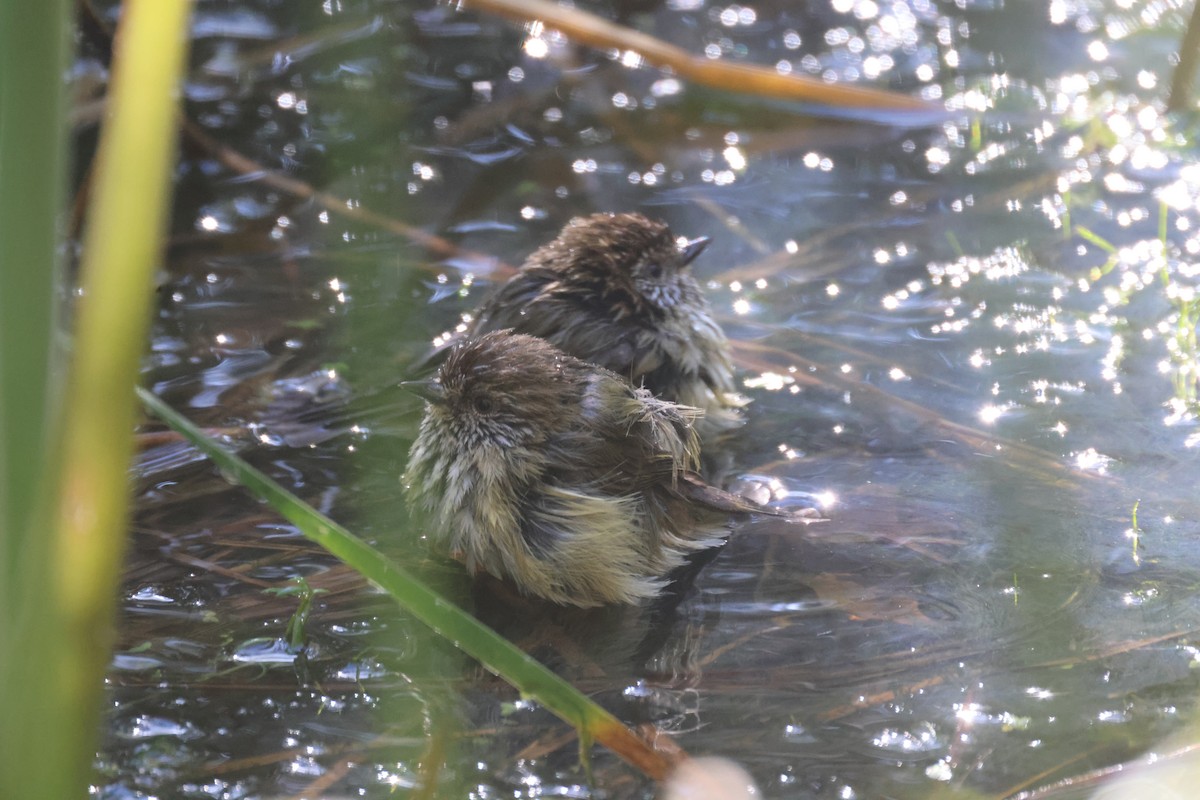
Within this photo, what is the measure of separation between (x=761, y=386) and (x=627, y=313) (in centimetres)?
59

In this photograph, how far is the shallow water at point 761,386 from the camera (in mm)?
2957

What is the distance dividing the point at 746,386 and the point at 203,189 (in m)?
2.89

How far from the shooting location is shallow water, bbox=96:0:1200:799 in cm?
296

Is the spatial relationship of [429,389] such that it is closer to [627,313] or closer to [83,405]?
[627,313]

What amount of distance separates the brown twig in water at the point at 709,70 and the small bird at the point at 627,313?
1.89m

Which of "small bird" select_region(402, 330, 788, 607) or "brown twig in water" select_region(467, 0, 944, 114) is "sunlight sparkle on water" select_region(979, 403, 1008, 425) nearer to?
"small bird" select_region(402, 330, 788, 607)

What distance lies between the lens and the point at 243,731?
293 cm

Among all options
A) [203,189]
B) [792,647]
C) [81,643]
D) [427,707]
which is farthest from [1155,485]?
[203,189]

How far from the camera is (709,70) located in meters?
6.49

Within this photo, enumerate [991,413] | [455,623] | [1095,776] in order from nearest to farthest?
1. [455,623]
2. [1095,776]
3. [991,413]

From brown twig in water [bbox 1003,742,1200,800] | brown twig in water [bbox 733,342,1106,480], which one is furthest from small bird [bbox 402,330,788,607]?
brown twig in water [bbox 1003,742,1200,800]

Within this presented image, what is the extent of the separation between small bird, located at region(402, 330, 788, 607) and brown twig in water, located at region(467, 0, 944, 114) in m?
2.94

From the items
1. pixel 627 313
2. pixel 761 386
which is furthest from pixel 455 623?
pixel 761 386

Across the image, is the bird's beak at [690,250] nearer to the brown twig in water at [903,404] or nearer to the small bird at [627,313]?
the small bird at [627,313]
